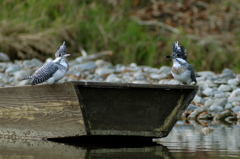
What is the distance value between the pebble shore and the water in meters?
1.89

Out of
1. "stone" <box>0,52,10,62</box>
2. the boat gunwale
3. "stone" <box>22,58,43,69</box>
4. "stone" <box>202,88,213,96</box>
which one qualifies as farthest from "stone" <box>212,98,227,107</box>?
"stone" <box>0,52,10,62</box>

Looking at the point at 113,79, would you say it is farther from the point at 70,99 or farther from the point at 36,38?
the point at 70,99

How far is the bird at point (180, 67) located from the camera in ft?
20.5

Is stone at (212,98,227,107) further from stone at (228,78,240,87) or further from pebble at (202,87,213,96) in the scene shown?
stone at (228,78,240,87)

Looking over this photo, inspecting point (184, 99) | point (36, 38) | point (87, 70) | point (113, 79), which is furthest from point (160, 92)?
point (36, 38)

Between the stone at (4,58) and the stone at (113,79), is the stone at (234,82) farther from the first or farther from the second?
the stone at (4,58)

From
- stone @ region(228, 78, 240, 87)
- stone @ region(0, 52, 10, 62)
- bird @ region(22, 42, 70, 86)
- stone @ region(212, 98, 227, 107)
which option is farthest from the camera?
stone @ region(0, 52, 10, 62)

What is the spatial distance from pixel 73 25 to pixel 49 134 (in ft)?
25.5

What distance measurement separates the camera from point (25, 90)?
20.3 ft

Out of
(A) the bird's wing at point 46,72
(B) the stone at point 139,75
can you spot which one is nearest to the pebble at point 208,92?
(B) the stone at point 139,75

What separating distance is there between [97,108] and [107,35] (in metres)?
8.28

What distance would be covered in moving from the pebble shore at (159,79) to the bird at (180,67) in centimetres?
263

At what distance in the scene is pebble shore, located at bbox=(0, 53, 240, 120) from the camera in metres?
9.11

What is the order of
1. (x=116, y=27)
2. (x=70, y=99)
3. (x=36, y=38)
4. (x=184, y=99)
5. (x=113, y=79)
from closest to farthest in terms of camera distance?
1. (x=70, y=99)
2. (x=184, y=99)
3. (x=113, y=79)
4. (x=36, y=38)
5. (x=116, y=27)
